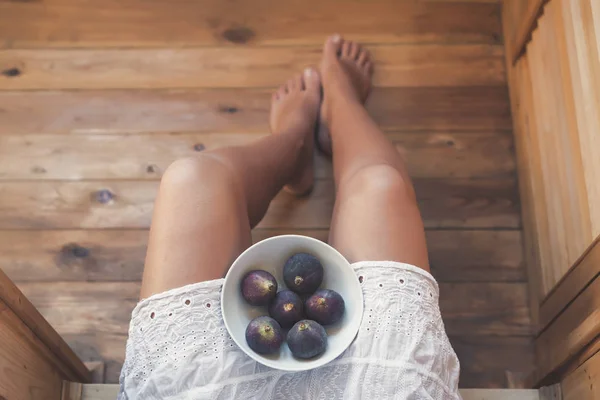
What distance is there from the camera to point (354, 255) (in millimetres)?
804

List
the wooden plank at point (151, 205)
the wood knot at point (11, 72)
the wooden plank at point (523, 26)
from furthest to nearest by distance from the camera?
1. the wood knot at point (11, 72)
2. the wooden plank at point (151, 205)
3. the wooden plank at point (523, 26)

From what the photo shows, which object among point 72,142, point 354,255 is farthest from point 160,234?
point 72,142

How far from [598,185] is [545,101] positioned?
27cm

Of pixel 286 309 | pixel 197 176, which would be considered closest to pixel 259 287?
pixel 286 309

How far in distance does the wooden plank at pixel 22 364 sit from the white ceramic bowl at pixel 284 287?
356mm

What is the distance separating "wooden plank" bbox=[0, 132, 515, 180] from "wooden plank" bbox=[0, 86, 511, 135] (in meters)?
0.02

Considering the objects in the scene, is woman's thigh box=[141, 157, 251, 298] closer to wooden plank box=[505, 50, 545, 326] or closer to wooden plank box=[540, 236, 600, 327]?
wooden plank box=[540, 236, 600, 327]

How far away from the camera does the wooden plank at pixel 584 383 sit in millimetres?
889

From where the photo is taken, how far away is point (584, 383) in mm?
933

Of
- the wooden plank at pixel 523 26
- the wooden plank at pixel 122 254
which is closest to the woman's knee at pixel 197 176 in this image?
the wooden plank at pixel 122 254

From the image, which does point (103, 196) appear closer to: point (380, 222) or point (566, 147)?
point (380, 222)

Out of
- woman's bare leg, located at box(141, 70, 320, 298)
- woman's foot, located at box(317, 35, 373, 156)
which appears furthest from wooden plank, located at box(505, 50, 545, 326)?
woman's bare leg, located at box(141, 70, 320, 298)

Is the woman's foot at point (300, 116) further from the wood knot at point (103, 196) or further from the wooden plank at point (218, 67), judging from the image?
the wood knot at point (103, 196)

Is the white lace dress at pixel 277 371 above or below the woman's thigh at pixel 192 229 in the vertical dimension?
below
